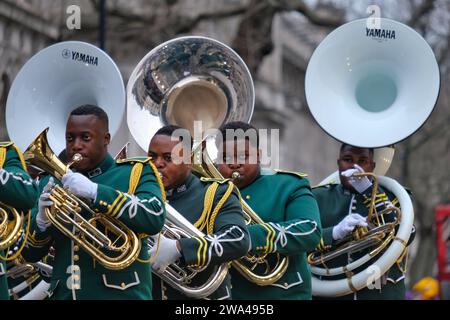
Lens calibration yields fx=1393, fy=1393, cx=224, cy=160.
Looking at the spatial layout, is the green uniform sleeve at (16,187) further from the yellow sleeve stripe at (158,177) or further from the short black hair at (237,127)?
the short black hair at (237,127)

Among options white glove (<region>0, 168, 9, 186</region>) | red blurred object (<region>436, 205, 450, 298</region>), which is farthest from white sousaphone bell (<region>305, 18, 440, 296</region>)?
red blurred object (<region>436, 205, 450, 298</region>)

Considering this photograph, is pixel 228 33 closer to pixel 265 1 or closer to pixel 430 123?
pixel 430 123

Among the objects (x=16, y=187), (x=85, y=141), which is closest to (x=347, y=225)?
(x=85, y=141)

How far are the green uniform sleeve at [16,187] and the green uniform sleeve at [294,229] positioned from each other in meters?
1.55

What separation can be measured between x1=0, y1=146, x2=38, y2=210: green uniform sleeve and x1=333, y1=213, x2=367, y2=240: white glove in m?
2.52

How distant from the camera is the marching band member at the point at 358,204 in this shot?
885cm

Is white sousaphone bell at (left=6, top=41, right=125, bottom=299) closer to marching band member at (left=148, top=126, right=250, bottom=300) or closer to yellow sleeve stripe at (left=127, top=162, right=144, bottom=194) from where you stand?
marching band member at (left=148, top=126, right=250, bottom=300)

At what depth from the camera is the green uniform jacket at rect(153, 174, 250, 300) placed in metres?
7.22

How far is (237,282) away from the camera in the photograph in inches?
316

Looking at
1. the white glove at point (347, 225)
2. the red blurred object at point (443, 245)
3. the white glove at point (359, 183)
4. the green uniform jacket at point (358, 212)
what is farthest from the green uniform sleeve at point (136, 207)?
the red blurred object at point (443, 245)

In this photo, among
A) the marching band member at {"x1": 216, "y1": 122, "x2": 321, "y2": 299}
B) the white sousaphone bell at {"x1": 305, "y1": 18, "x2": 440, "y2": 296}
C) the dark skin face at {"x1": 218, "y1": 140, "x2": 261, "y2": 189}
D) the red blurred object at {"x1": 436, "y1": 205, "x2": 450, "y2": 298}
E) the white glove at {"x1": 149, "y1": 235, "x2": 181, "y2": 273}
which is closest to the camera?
the white glove at {"x1": 149, "y1": 235, "x2": 181, "y2": 273}

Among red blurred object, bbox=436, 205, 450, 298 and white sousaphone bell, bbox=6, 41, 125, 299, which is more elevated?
white sousaphone bell, bbox=6, 41, 125, 299

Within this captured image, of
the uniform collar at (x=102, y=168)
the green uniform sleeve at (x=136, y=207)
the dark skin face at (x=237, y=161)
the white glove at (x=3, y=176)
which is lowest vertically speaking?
the green uniform sleeve at (x=136, y=207)

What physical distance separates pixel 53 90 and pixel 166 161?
0.80m
